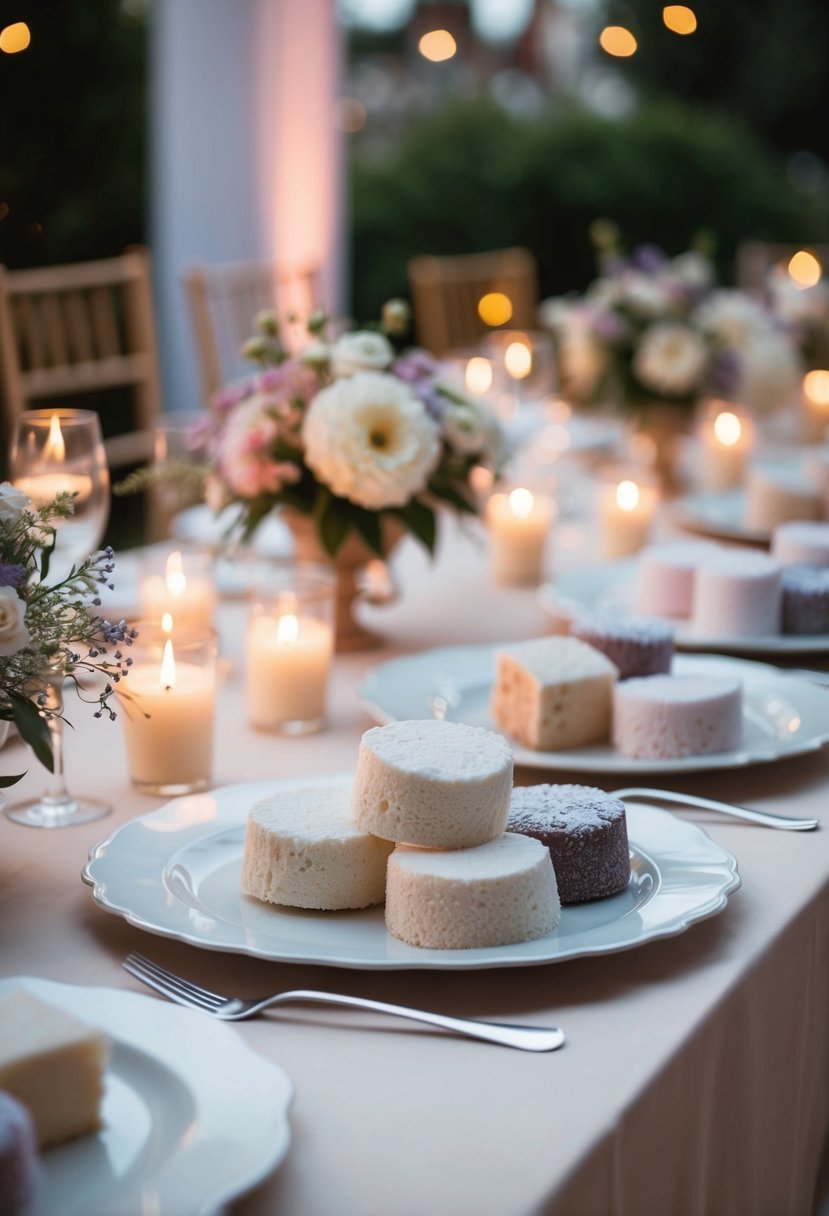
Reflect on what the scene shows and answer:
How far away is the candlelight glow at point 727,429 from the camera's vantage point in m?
2.66

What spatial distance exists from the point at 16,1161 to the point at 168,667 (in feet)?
2.26

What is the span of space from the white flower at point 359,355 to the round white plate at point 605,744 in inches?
13.8

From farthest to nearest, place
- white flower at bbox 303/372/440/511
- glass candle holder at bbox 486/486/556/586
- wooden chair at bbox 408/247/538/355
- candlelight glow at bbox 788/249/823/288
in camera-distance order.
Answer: wooden chair at bbox 408/247/538/355
candlelight glow at bbox 788/249/823/288
glass candle holder at bbox 486/486/556/586
white flower at bbox 303/372/440/511

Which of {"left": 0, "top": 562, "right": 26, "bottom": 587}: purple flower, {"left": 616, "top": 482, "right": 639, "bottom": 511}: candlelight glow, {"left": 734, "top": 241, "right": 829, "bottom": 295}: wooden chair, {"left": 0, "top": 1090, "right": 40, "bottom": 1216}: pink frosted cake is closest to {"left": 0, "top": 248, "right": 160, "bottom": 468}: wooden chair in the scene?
{"left": 616, "top": 482, "right": 639, "bottom": 511}: candlelight glow

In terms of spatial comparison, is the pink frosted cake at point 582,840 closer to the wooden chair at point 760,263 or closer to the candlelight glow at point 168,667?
the candlelight glow at point 168,667

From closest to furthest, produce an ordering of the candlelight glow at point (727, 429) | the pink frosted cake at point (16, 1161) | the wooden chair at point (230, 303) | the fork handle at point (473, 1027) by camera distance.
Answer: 1. the pink frosted cake at point (16, 1161)
2. the fork handle at point (473, 1027)
3. the candlelight glow at point (727, 429)
4. the wooden chair at point (230, 303)

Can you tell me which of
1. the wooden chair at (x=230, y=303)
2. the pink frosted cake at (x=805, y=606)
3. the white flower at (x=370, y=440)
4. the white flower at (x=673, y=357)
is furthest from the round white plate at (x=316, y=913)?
the wooden chair at (x=230, y=303)

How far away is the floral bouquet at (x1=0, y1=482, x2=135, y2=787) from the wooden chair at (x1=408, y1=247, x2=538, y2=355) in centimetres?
324

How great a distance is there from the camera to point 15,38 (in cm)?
518

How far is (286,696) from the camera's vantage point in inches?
59.3

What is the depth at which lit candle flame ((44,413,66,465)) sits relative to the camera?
1487mm

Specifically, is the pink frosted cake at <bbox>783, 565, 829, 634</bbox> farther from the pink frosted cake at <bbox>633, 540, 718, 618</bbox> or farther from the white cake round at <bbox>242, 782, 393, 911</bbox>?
the white cake round at <bbox>242, 782, 393, 911</bbox>

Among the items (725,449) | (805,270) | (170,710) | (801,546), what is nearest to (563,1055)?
(170,710)

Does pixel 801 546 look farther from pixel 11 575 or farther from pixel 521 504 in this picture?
pixel 11 575
